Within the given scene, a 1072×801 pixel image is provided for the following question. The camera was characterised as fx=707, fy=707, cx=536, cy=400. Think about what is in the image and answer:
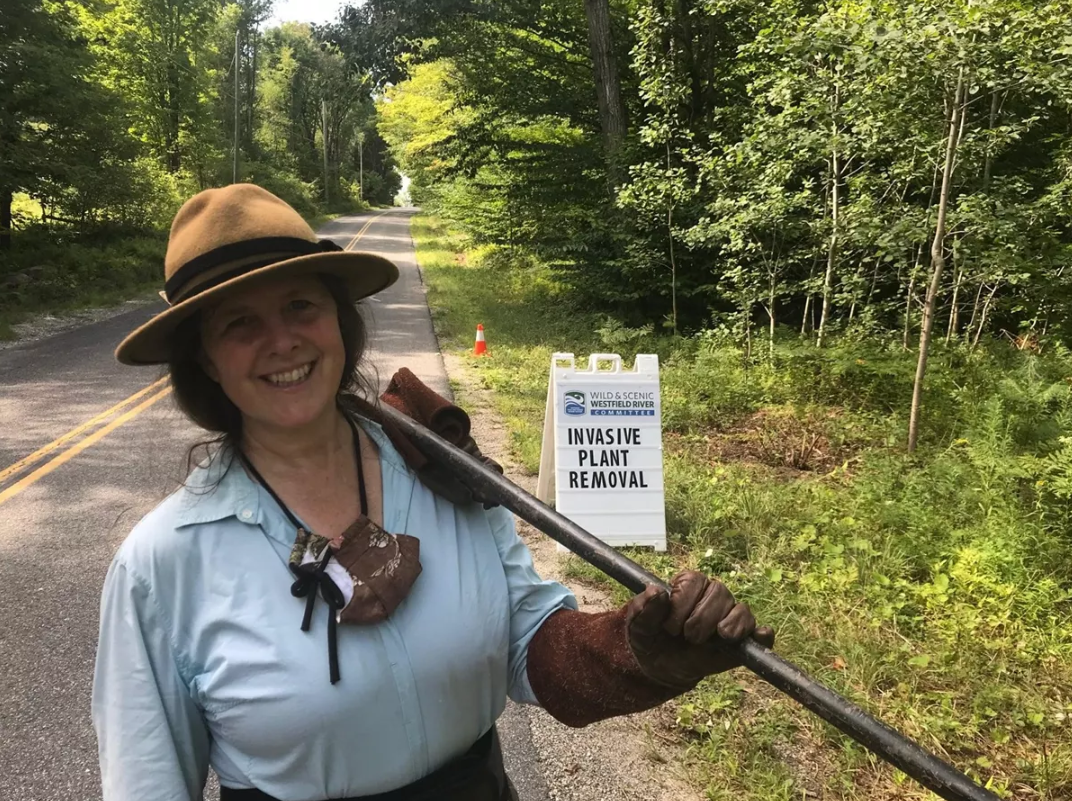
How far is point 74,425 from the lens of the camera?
668cm

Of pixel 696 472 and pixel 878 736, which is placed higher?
pixel 878 736

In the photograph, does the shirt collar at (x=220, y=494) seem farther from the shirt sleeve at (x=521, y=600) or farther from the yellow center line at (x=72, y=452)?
the yellow center line at (x=72, y=452)

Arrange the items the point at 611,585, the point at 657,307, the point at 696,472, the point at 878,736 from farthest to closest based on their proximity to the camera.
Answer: the point at 657,307 → the point at 696,472 → the point at 611,585 → the point at 878,736

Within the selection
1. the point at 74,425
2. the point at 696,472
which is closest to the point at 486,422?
the point at 696,472

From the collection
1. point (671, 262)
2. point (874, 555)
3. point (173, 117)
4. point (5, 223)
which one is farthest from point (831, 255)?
point (173, 117)

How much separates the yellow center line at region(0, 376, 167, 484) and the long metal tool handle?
3956 millimetres

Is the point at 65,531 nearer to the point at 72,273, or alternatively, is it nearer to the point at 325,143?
the point at 72,273

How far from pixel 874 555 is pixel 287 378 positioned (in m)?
3.58

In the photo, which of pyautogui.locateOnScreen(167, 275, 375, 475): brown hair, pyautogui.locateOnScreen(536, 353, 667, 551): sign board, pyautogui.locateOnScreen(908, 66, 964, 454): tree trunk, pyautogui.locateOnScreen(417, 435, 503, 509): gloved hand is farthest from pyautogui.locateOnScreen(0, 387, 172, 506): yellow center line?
pyautogui.locateOnScreen(908, 66, 964, 454): tree trunk

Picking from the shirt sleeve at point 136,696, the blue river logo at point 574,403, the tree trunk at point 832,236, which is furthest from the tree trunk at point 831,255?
the shirt sleeve at point 136,696

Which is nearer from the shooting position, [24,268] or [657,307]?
[657,307]

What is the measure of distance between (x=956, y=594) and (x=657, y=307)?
8.07 metres

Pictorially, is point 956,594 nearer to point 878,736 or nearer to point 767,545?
point 767,545

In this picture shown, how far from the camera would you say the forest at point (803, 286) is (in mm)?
3021
